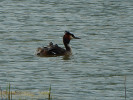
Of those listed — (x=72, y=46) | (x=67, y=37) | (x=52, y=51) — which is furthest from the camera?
(x=72, y=46)

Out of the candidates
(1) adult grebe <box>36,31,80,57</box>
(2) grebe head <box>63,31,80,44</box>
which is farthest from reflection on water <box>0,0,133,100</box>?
(2) grebe head <box>63,31,80,44</box>

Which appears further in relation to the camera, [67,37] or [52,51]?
[67,37]

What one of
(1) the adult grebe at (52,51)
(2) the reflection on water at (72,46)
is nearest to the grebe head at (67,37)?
(2) the reflection on water at (72,46)

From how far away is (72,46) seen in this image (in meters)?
20.2

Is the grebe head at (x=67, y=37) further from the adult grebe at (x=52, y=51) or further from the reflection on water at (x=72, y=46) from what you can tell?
the adult grebe at (x=52, y=51)

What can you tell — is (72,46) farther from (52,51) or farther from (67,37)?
(52,51)

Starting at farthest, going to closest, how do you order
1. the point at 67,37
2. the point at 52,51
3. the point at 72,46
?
the point at 72,46, the point at 67,37, the point at 52,51

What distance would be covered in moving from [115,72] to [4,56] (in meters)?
3.88

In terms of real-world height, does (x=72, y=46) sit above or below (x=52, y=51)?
below

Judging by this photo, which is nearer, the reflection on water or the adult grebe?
the reflection on water

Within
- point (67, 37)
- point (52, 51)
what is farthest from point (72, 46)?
point (52, 51)

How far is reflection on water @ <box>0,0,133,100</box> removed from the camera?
13.5 m

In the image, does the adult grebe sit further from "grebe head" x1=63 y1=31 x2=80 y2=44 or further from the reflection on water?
"grebe head" x1=63 y1=31 x2=80 y2=44

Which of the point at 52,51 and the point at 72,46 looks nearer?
the point at 52,51
